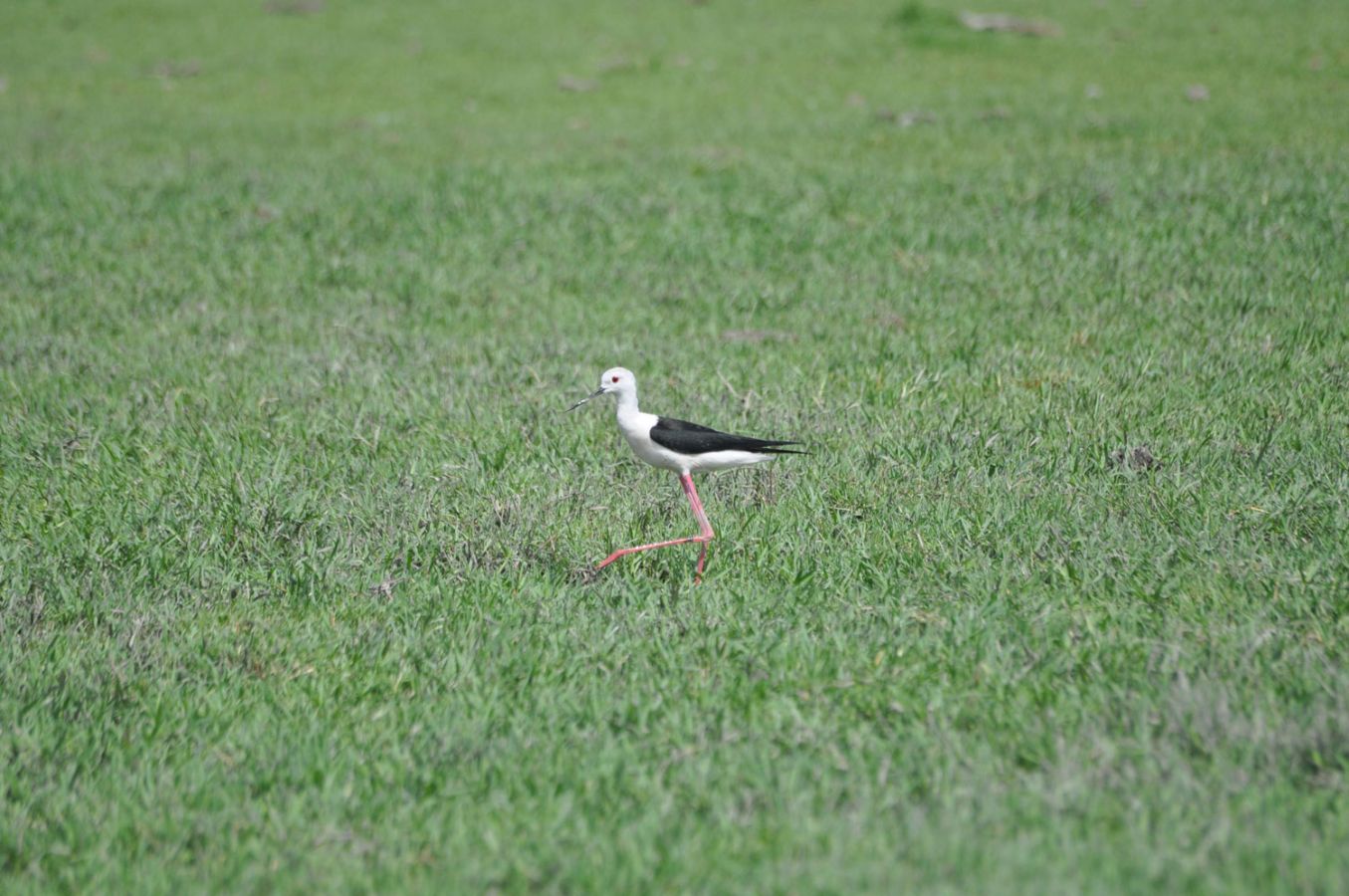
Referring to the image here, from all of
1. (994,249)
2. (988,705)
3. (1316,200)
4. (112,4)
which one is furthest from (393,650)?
(112,4)

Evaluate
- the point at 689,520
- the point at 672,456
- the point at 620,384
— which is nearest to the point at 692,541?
the point at 672,456

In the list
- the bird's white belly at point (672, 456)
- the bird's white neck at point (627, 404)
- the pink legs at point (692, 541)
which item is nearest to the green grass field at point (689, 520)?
the pink legs at point (692, 541)

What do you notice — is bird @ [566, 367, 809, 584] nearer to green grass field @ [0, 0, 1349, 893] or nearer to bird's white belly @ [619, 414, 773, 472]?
bird's white belly @ [619, 414, 773, 472]

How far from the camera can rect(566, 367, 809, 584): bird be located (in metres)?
4.71

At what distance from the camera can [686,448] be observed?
186 inches

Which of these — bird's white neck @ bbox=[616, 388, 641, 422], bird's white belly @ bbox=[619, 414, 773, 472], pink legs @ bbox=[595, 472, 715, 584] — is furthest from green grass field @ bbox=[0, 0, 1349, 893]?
bird's white neck @ bbox=[616, 388, 641, 422]

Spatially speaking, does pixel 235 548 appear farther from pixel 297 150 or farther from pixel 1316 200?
pixel 297 150

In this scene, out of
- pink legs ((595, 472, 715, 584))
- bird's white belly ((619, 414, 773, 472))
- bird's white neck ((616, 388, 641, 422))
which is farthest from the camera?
bird's white neck ((616, 388, 641, 422))

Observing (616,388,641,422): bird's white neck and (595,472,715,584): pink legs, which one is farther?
(616,388,641,422): bird's white neck

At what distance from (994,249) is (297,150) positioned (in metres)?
8.12

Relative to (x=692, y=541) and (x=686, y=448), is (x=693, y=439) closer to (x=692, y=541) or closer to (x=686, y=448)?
(x=686, y=448)

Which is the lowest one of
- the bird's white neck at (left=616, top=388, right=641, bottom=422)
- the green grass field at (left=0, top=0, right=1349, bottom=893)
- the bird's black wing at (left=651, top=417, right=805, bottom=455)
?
the green grass field at (left=0, top=0, right=1349, bottom=893)

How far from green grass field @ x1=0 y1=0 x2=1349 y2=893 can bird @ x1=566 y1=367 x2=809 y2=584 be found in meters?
0.17

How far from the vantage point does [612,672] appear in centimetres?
405
